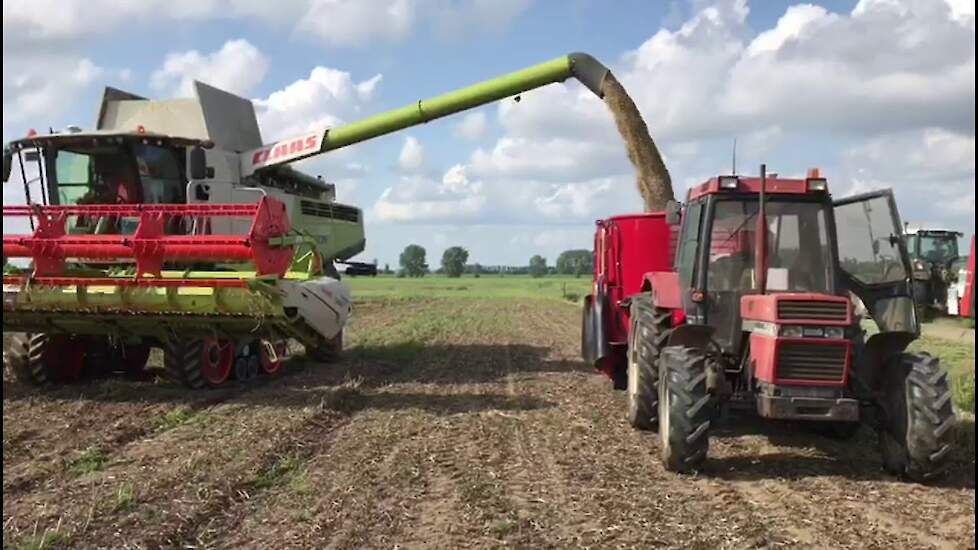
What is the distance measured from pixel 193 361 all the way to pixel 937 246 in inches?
681

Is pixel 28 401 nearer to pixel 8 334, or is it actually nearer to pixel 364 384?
pixel 8 334

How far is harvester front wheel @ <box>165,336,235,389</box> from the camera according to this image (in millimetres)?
8664

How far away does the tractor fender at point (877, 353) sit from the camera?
18.7 ft

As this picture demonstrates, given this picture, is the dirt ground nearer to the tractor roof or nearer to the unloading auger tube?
the tractor roof

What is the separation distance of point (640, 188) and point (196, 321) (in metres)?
5.53

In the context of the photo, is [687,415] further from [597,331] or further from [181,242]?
[181,242]

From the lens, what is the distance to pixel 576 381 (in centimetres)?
1020

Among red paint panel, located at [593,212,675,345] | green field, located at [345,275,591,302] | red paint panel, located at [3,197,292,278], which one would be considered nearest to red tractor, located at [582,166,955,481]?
red paint panel, located at [593,212,675,345]

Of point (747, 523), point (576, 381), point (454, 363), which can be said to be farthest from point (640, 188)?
point (747, 523)

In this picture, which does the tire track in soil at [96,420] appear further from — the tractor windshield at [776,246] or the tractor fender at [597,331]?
the tractor windshield at [776,246]

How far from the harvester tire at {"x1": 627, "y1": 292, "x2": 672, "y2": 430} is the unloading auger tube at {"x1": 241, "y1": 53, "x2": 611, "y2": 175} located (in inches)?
207

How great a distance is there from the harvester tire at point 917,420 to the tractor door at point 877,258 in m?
0.69

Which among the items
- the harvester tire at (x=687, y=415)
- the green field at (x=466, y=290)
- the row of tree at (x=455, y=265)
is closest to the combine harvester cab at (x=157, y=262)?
the harvester tire at (x=687, y=415)

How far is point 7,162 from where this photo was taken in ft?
32.6
